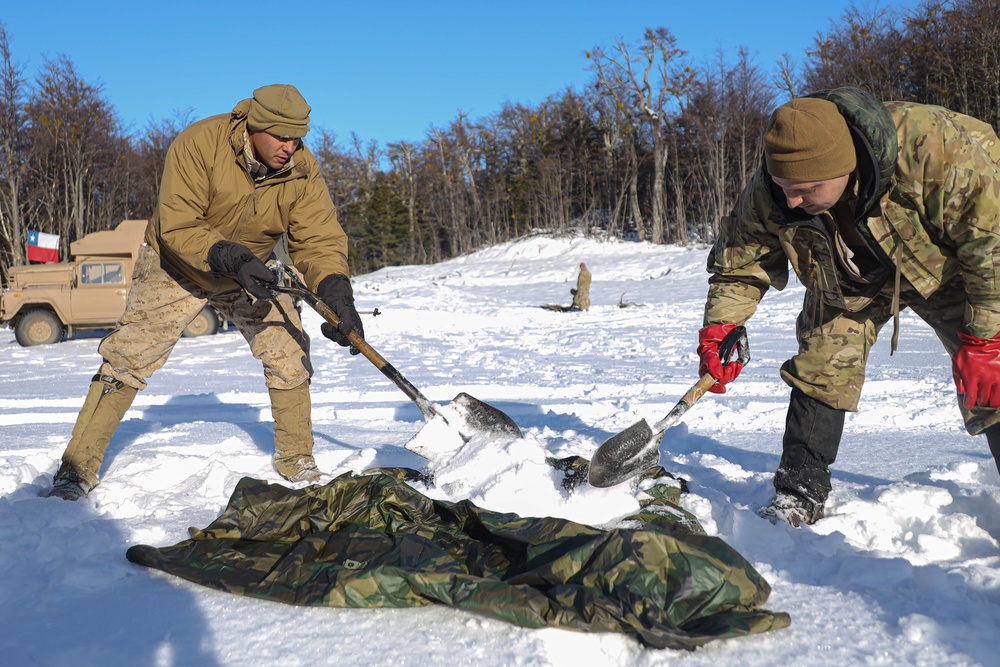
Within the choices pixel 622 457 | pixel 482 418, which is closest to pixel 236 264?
pixel 482 418

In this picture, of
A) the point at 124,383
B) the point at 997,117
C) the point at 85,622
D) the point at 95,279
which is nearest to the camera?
the point at 85,622

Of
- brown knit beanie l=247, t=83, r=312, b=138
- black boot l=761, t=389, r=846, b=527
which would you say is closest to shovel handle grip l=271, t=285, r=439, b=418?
brown knit beanie l=247, t=83, r=312, b=138

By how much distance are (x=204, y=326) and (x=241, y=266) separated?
10118 mm

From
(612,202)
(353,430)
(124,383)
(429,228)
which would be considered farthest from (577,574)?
(429,228)

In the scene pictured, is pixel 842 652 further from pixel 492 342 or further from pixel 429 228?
pixel 429 228

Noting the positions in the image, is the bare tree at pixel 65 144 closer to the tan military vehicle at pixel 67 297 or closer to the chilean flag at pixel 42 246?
the chilean flag at pixel 42 246

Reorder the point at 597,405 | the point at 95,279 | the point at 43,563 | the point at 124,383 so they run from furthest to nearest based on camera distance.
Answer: the point at 95,279
the point at 597,405
the point at 124,383
the point at 43,563

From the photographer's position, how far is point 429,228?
36344 mm

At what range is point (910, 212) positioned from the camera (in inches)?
90.8

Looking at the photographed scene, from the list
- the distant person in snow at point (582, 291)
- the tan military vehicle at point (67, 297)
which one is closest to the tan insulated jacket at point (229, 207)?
the tan military vehicle at point (67, 297)

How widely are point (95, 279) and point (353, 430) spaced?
30.6ft

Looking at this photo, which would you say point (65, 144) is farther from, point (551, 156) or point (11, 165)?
point (551, 156)

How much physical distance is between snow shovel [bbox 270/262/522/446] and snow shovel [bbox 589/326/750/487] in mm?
652

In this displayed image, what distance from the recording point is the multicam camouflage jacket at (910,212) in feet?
7.10
